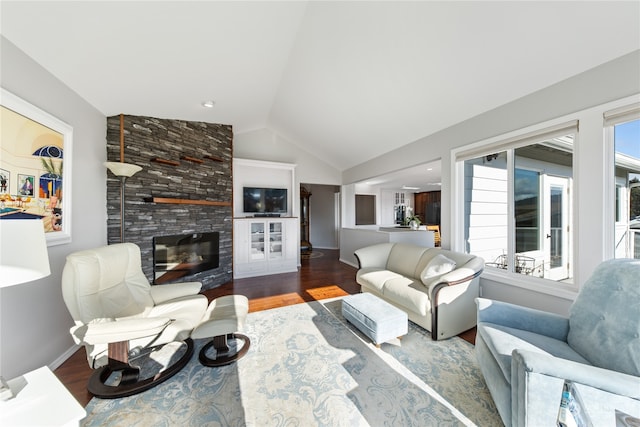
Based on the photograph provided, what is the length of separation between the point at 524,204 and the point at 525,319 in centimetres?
157

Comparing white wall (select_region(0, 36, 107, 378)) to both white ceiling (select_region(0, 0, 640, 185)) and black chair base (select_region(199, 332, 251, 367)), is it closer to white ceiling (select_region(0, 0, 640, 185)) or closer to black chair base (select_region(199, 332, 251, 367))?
white ceiling (select_region(0, 0, 640, 185))

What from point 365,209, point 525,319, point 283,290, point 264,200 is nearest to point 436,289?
point 525,319

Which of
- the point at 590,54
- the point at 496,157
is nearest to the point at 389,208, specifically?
the point at 496,157

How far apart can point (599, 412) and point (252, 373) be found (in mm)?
2043

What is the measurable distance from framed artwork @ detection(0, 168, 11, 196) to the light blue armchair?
3.35m

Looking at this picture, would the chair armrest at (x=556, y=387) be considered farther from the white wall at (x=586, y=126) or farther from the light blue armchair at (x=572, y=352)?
the white wall at (x=586, y=126)

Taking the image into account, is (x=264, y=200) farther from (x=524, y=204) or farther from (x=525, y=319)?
(x=525, y=319)

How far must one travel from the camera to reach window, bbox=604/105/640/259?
182 centimetres

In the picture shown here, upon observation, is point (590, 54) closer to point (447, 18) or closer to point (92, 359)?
point (447, 18)

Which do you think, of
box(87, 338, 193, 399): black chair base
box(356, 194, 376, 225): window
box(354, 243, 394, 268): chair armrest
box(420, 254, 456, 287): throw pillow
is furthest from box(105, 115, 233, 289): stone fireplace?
box(356, 194, 376, 225): window

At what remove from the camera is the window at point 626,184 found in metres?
1.82

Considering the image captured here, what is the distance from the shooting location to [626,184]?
1864mm

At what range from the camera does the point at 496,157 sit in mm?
2832

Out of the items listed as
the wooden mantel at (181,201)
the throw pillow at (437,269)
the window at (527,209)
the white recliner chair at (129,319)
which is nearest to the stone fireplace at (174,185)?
the wooden mantel at (181,201)
